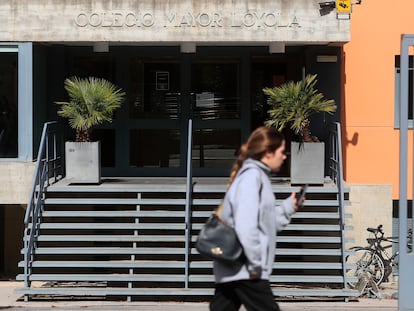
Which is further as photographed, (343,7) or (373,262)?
(373,262)

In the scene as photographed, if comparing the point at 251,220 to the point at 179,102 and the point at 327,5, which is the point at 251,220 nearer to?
the point at 327,5

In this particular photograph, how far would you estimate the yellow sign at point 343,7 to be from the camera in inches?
437

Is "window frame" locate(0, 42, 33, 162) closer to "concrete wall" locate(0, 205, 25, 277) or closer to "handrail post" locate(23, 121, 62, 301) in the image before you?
"handrail post" locate(23, 121, 62, 301)

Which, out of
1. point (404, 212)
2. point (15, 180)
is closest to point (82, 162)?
point (15, 180)

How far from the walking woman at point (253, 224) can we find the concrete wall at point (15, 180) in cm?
655

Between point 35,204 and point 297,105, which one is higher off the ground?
point 297,105

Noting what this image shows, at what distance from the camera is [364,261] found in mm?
11305

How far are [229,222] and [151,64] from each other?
26.5 feet

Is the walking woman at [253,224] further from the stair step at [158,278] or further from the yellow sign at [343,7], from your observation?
the yellow sign at [343,7]

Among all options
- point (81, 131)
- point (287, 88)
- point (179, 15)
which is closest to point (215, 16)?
point (179, 15)

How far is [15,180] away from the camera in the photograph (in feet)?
37.1

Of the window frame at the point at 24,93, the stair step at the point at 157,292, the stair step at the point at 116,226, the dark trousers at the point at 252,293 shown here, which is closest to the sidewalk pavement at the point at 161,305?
the stair step at the point at 157,292

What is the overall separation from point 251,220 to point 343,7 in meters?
6.78

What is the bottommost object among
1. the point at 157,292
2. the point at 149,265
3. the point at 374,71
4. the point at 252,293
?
the point at 157,292
